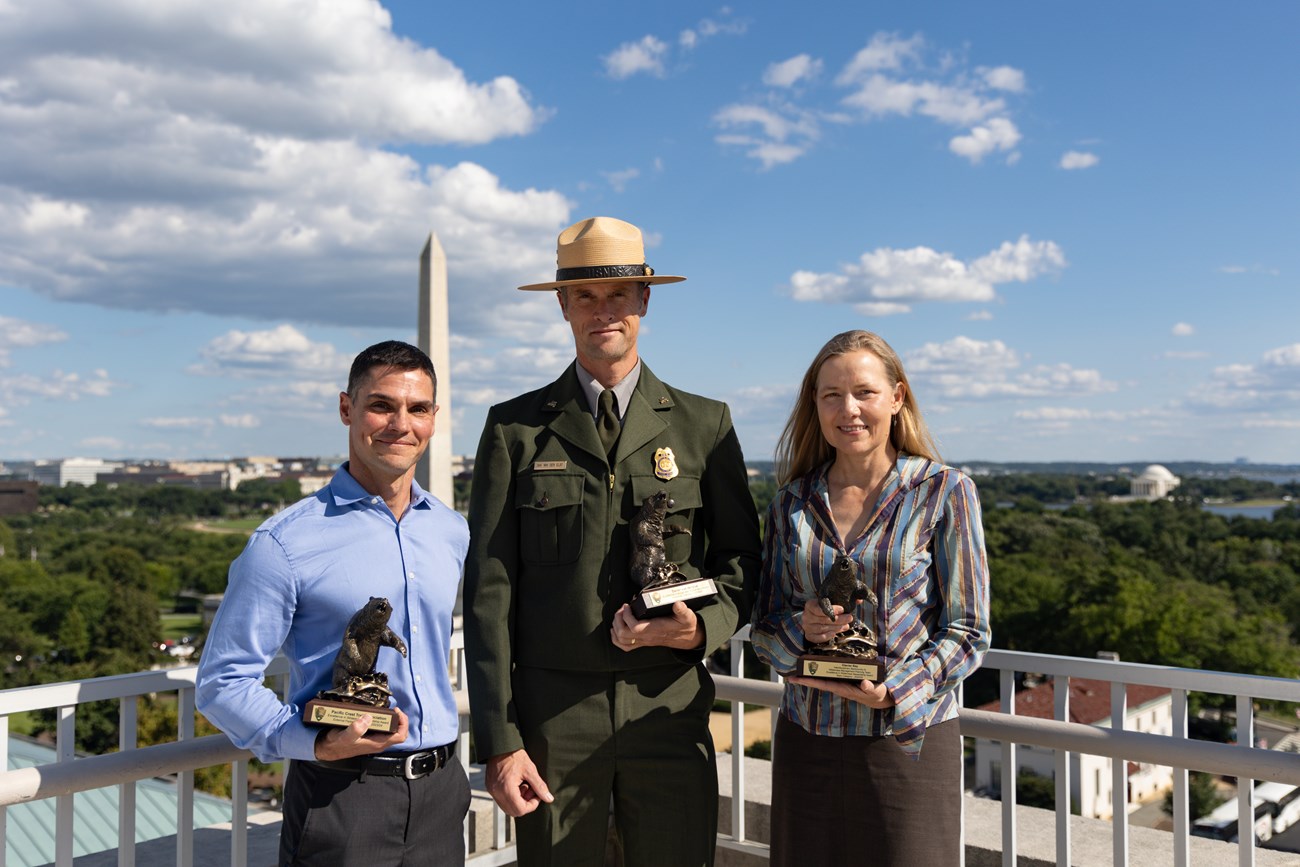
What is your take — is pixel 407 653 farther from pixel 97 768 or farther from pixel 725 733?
pixel 725 733

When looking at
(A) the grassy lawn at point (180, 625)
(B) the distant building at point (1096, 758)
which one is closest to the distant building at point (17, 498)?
(A) the grassy lawn at point (180, 625)

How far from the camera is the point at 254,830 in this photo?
4.10 m

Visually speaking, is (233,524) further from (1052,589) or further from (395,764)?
(395,764)

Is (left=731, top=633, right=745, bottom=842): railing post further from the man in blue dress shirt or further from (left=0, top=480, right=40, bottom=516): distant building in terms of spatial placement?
(left=0, top=480, right=40, bottom=516): distant building

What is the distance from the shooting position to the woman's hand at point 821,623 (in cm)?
254

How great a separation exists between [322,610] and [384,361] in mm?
603

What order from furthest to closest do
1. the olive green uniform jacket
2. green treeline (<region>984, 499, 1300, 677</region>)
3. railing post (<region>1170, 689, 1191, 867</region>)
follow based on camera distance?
1. green treeline (<region>984, 499, 1300, 677</region>)
2. railing post (<region>1170, 689, 1191, 867</region>)
3. the olive green uniform jacket

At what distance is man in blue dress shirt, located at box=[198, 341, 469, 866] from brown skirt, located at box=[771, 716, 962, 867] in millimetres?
889

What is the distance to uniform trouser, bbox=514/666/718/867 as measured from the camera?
281 cm

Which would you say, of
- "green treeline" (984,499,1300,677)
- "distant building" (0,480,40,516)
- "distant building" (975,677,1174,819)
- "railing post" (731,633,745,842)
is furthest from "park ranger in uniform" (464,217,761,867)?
"distant building" (0,480,40,516)

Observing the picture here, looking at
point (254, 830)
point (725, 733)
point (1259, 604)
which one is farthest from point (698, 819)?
point (1259, 604)

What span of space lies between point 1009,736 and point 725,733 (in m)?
30.8

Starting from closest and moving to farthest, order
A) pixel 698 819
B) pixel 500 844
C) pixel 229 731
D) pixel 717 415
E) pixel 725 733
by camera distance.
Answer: pixel 229 731, pixel 698 819, pixel 717 415, pixel 500 844, pixel 725 733

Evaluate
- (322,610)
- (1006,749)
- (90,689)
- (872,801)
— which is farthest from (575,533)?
(1006,749)
